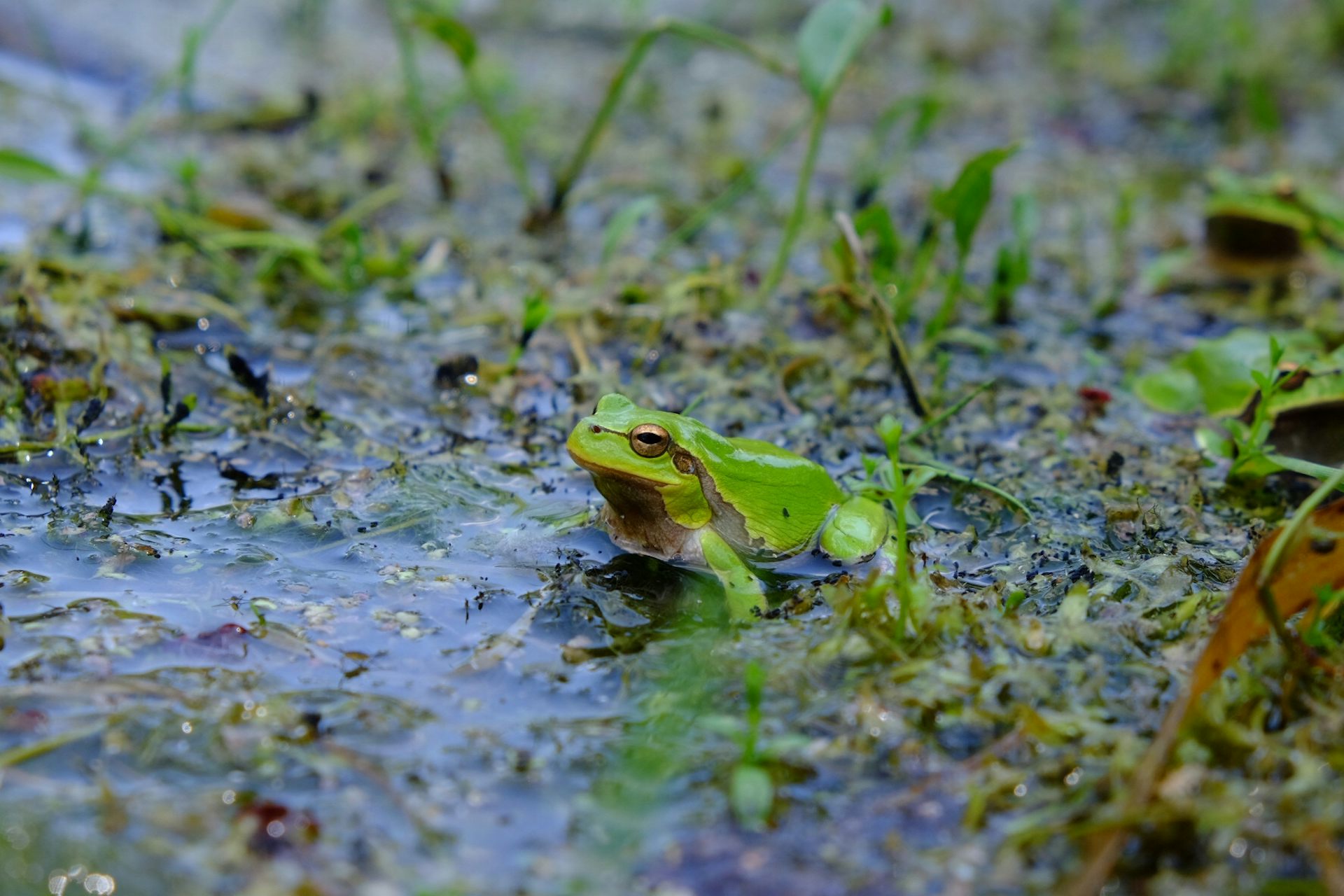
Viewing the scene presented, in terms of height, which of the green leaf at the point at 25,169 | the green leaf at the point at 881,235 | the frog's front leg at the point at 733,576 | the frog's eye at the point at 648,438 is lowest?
the frog's front leg at the point at 733,576

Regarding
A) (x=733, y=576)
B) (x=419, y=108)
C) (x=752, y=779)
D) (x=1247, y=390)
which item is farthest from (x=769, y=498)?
(x=419, y=108)

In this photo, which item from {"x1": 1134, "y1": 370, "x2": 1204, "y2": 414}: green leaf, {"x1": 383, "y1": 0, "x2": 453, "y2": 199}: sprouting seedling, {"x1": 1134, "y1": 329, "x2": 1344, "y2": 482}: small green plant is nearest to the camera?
{"x1": 1134, "y1": 329, "x2": 1344, "y2": 482}: small green plant

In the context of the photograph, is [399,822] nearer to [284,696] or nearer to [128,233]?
[284,696]

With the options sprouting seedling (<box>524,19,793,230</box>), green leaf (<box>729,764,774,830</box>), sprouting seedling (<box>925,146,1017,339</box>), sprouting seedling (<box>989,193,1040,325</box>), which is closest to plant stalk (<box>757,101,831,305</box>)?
sprouting seedling (<box>524,19,793,230</box>)

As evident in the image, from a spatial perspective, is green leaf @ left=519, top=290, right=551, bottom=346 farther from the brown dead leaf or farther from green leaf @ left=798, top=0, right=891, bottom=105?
the brown dead leaf

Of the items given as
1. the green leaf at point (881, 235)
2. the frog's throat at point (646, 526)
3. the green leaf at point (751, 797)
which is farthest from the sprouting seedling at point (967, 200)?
the green leaf at point (751, 797)

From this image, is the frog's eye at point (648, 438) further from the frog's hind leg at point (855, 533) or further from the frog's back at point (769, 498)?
the frog's hind leg at point (855, 533)

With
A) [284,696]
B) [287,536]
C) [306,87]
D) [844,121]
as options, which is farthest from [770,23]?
[284,696]
